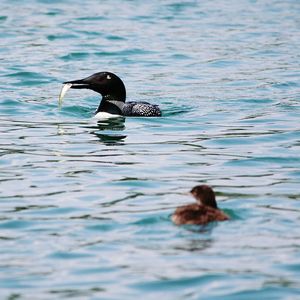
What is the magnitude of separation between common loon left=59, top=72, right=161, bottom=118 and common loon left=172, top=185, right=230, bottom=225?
642cm

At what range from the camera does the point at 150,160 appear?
13.2 metres

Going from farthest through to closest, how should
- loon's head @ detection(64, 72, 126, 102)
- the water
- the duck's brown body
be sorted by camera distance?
loon's head @ detection(64, 72, 126, 102) < the duck's brown body < the water

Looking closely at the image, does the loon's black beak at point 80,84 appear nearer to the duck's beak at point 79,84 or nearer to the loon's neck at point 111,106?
the duck's beak at point 79,84

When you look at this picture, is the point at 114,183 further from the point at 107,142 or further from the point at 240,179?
the point at 107,142

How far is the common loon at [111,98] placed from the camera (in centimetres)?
1666

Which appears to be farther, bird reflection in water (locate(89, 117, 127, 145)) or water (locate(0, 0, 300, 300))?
bird reflection in water (locate(89, 117, 127, 145))

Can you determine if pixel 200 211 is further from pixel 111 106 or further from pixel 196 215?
pixel 111 106

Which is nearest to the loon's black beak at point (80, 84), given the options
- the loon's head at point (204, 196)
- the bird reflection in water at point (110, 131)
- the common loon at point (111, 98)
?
the common loon at point (111, 98)

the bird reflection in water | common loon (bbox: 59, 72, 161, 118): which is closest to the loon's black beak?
common loon (bbox: 59, 72, 161, 118)

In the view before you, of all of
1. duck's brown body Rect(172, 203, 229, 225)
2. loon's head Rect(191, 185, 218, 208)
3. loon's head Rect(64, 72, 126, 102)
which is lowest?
loon's head Rect(64, 72, 126, 102)

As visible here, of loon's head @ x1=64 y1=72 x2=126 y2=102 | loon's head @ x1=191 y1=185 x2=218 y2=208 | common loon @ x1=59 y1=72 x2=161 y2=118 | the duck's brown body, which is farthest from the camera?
loon's head @ x1=64 y1=72 x2=126 y2=102

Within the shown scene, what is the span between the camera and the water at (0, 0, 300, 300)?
8.81m

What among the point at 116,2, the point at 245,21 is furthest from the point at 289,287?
the point at 116,2

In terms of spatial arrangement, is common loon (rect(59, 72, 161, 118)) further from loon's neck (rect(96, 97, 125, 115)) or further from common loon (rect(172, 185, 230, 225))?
common loon (rect(172, 185, 230, 225))
